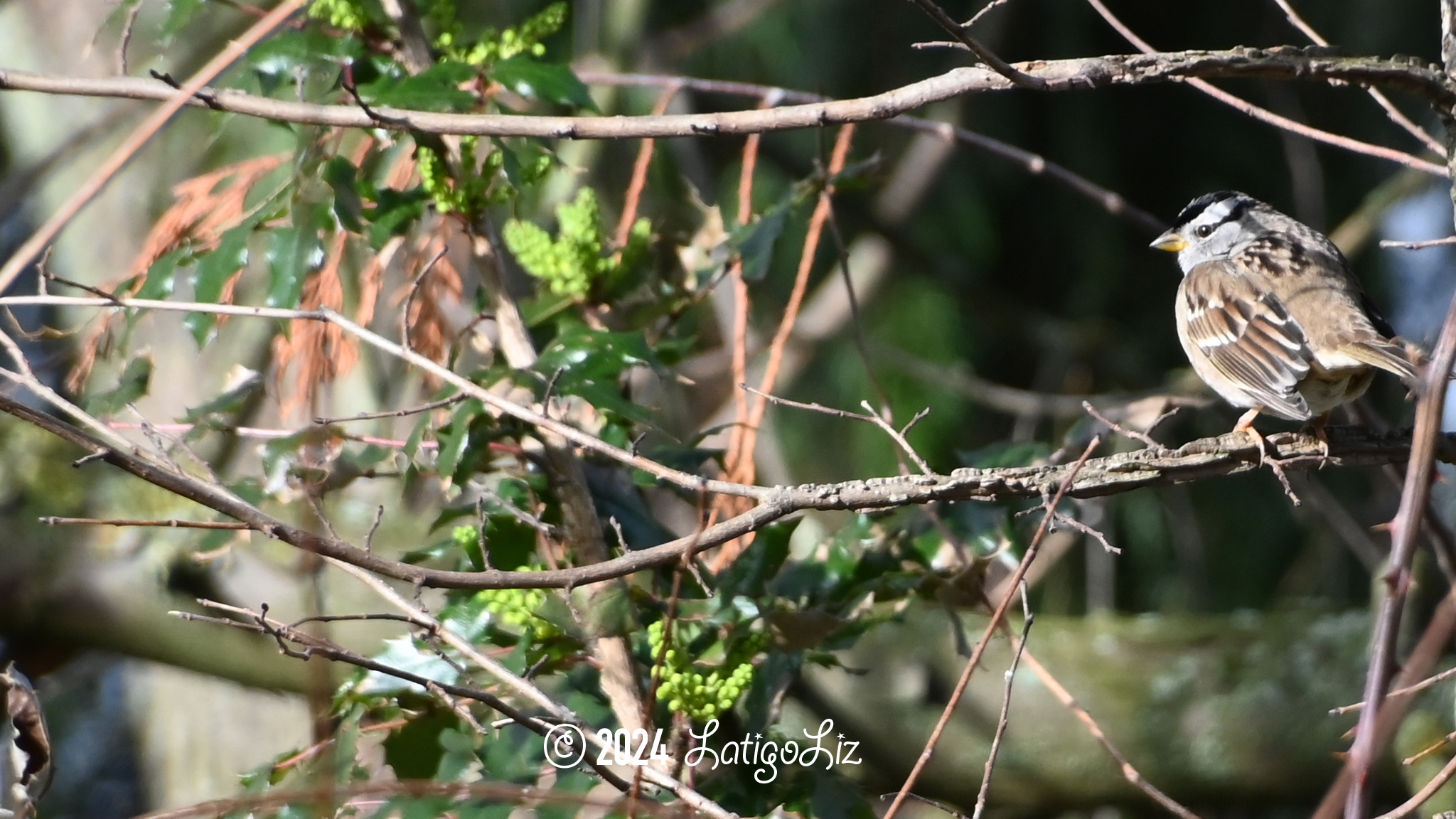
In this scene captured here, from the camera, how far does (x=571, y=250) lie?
1.49 meters

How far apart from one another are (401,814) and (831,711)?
1.22 m

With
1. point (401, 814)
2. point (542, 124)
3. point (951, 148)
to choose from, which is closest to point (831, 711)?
point (401, 814)

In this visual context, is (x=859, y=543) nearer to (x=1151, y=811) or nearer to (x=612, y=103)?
(x=1151, y=811)

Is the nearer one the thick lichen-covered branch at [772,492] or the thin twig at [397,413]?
the thick lichen-covered branch at [772,492]

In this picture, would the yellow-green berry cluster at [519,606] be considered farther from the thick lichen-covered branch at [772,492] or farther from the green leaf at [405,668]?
the thick lichen-covered branch at [772,492]

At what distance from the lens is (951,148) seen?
355cm

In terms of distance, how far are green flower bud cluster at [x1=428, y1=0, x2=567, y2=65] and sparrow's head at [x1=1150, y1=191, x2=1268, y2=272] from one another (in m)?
1.27

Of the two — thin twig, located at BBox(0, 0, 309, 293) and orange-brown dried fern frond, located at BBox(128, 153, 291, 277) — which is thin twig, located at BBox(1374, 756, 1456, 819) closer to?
thin twig, located at BBox(0, 0, 309, 293)

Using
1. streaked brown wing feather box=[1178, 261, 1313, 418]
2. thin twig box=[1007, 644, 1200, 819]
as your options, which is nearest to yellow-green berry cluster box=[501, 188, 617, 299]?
thin twig box=[1007, 644, 1200, 819]

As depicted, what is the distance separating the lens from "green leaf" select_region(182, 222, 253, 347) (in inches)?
50.6

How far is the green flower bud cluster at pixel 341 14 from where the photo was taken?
1.38 metres

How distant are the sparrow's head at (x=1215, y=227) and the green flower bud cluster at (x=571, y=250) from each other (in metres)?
1.19

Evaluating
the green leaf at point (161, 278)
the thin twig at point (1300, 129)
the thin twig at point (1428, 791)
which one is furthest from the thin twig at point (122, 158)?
the thin twig at point (1428, 791)

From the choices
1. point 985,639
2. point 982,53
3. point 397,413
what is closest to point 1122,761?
point 985,639
